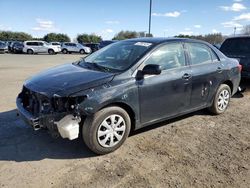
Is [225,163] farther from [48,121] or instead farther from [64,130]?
[48,121]

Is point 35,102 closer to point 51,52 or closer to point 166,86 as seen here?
point 166,86

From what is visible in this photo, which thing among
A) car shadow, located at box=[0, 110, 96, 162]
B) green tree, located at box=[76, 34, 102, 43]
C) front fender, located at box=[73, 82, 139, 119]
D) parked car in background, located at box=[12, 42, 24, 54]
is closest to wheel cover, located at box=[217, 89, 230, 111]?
front fender, located at box=[73, 82, 139, 119]

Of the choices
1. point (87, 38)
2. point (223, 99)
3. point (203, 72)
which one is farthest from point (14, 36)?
point (203, 72)

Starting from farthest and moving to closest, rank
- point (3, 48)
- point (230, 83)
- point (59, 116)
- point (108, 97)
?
point (3, 48) → point (230, 83) → point (108, 97) → point (59, 116)

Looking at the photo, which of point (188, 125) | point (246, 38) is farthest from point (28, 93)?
point (246, 38)

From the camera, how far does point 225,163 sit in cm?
389

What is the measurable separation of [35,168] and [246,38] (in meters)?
7.87

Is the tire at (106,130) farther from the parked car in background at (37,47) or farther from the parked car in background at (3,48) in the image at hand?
the parked car in background at (3,48)

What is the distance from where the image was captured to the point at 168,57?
192 inches

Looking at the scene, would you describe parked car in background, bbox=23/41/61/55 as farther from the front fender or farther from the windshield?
the front fender

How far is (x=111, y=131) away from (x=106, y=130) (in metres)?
0.09

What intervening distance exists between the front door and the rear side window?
25 centimetres

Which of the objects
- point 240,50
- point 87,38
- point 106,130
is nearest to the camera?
point 106,130

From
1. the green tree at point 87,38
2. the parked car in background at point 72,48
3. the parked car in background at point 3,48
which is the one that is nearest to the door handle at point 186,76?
the parked car in background at point 3,48
